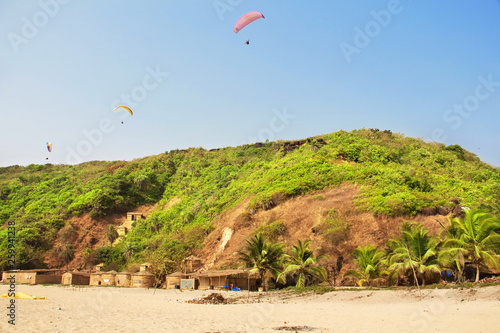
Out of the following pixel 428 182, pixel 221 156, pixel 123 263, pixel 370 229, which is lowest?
pixel 123 263

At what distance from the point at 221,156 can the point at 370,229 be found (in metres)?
49.2

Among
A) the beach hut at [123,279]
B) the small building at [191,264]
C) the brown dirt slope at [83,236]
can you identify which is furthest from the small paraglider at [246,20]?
the brown dirt slope at [83,236]

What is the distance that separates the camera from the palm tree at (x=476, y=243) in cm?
2248

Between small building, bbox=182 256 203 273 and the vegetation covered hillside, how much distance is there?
2282 mm

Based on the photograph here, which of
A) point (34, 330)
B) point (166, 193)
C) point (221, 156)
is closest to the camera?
point (34, 330)

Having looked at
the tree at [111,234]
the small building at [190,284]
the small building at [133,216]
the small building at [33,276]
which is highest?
the small building at [133,216]

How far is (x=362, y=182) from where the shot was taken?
48156 millimetres

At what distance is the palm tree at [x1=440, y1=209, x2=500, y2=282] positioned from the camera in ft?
73.8

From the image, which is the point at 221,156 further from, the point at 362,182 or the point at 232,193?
the point at 362,182

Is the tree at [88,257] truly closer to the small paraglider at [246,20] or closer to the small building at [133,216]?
the small building at [133,216]

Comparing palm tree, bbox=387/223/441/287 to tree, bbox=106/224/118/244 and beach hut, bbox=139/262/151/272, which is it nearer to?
beach hut, bbox=139/262/151/272

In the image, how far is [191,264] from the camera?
44.4 m

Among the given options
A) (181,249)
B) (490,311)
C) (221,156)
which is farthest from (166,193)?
(490,311)

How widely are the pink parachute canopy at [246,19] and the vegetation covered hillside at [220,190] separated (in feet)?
82.9
